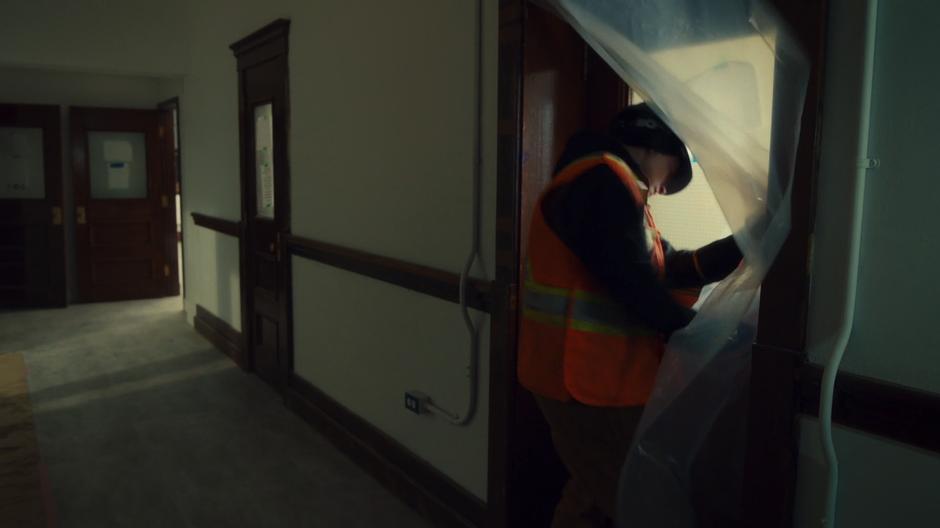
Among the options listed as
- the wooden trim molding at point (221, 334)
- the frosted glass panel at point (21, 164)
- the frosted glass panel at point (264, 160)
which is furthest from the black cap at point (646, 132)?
the frosted glass panel at point (21, 164)

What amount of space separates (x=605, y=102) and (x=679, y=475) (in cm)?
112

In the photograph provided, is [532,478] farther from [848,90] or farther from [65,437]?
[65,437]

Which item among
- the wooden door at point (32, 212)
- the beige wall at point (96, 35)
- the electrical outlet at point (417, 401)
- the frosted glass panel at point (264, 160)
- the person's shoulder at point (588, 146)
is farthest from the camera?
the wooden door at point (32, 212)

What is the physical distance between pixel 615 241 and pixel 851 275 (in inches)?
18.7

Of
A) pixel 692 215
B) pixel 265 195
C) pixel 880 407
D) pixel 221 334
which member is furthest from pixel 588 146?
pixel 221 334

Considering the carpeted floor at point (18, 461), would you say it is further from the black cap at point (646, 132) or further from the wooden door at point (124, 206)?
the wooden door at point (124, 206)

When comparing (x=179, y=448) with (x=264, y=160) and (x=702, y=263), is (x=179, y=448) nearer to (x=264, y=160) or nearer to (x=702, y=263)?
(x=264, y=160)

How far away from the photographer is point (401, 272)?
2738 millimetres

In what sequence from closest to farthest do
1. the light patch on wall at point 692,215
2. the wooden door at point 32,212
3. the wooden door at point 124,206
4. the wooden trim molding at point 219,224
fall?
the light patch on wall at point 692,215 → the wooden trim molding at point 219,224 → the wooden door at point 32,212 → the wooden door at point 124,206

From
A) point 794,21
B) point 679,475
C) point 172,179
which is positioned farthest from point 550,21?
point 172,179

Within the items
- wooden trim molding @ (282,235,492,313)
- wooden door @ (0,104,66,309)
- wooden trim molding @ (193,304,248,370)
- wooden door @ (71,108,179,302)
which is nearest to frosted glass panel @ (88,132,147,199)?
wooden door @ (71,108,179,302)

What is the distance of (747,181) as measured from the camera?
4.66ft

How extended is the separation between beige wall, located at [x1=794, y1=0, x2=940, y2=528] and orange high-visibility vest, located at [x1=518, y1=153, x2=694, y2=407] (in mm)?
432

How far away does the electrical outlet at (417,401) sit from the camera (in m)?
2.68
